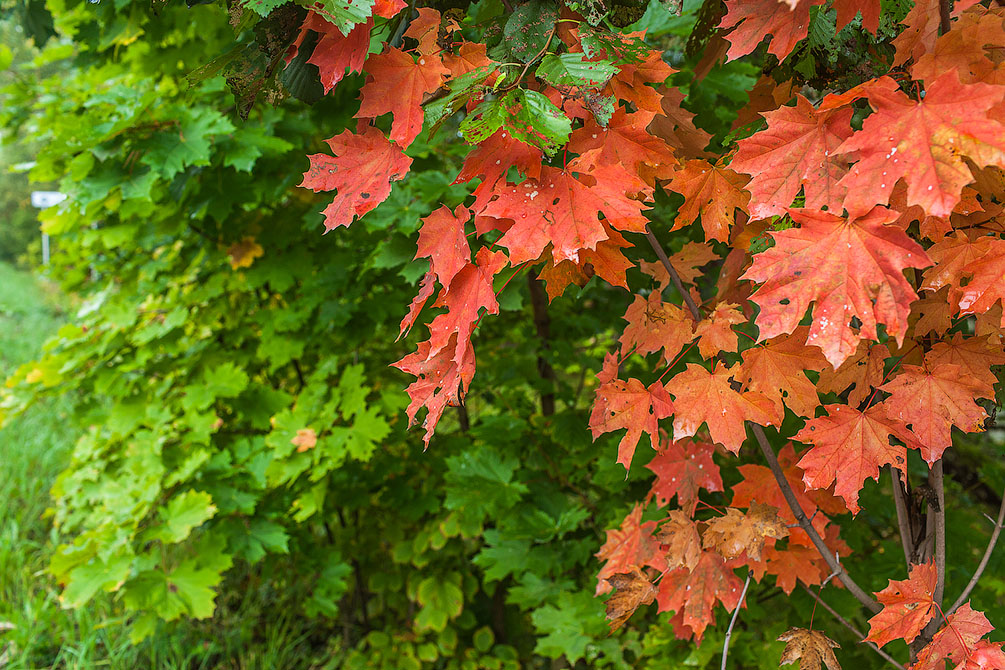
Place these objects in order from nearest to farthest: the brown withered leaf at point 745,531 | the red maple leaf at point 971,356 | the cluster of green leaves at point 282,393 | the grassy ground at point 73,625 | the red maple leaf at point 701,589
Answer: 1. the red maple leaf at point 971,356
2. the brown withered leaf at point 745,531
3. the red maple leaf at point 701,589
4. the cluster of green leaves at point 282,393
5. the grassy ground at point 73,625

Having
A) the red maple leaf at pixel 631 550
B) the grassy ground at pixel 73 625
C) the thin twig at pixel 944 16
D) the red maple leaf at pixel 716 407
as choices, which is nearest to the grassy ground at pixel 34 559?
the grassy ground at pixel 73 625

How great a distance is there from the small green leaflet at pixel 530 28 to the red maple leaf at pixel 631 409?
500mm

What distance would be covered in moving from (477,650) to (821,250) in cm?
238

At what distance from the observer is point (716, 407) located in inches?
36.8

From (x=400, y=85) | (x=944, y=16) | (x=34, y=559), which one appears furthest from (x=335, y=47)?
(x=34, y=559)

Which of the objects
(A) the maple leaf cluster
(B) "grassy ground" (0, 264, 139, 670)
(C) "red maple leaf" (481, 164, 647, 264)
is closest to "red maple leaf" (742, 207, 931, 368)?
(A) the maple leaf cluster

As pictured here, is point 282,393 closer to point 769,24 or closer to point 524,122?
point 524,122

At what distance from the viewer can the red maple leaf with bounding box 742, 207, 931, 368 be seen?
0.69 meters

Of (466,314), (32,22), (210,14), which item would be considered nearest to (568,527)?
(466,314)

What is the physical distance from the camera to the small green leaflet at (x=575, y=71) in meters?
0.78

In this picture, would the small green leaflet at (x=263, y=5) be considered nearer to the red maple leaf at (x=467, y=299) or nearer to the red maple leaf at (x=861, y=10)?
the red maple leaf at (x=467, y=299)

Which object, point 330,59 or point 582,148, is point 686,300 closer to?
point 582,148

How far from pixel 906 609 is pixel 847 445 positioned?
0.87 feet

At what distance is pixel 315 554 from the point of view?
251 cm
